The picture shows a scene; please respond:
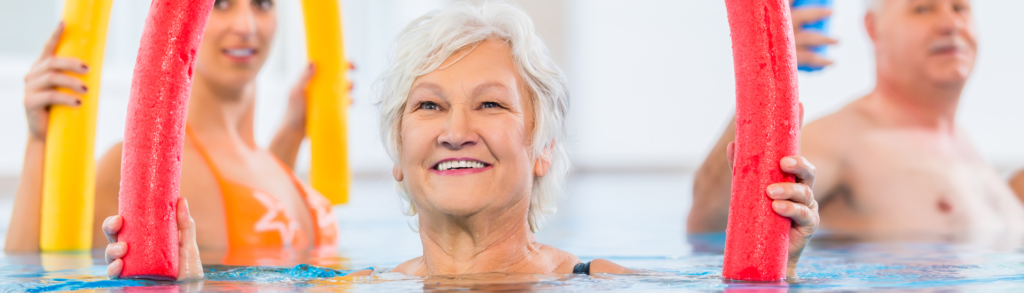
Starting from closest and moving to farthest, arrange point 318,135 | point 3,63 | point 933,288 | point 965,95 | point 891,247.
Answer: point 933,288
point 891,247
point 318,135
point 3,63
point 965,95

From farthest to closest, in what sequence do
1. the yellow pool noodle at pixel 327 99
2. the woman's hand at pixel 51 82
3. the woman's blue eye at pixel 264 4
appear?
1. the yellow pool noodle at pixel 327 99
2. the woman's blue eye at pixel 264 4
3. the woman's hand at pixel 51 82

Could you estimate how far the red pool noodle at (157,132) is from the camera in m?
1.51

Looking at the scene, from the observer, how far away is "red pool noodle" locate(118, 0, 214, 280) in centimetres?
151

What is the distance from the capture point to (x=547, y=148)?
190 centimetres

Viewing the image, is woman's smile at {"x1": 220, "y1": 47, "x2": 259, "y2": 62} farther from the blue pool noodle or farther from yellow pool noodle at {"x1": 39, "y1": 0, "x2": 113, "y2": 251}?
the blue pool noodle

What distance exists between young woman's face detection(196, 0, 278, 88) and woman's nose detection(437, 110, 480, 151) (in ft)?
3.82

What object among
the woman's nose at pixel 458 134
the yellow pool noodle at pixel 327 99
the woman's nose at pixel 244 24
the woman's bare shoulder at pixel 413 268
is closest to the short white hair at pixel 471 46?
the woman's nose at pixel 458 134

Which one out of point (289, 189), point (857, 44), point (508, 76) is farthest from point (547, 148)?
point (857, 44)

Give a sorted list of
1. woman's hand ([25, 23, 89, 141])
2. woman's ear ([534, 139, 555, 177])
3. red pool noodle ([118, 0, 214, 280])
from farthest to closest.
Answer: woman's hand ([25, 23, 89, 141]), woman's ear ([534, 139, 555, 177]), red pool noodle ([118, 0, 214, 280])

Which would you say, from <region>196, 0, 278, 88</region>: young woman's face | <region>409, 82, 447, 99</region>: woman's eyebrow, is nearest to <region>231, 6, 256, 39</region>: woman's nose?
<region>196, 0, 278, 88</region>: young woman's face

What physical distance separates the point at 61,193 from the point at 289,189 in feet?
2.29

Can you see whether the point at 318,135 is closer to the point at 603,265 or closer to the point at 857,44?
the point at 603,265

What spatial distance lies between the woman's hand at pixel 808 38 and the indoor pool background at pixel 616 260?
509mm

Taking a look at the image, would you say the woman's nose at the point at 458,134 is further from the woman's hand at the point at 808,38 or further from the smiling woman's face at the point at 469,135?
the woman's hand at the point at 808,38
